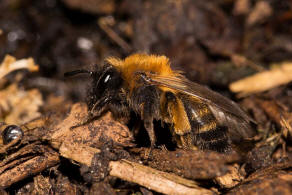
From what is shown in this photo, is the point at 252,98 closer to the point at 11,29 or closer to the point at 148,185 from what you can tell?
the point at 148,185

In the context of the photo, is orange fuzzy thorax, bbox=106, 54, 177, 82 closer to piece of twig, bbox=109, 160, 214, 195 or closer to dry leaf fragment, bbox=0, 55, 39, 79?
piece of twig, bbox=109, 160, 214, 195

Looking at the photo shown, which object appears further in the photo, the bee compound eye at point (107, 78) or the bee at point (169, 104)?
the bee compound eye at point (107, 78)

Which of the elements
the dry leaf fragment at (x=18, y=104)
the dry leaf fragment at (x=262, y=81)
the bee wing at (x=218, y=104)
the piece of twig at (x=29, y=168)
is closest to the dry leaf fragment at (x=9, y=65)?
the dry leaf fragment at (x=18, y=104)

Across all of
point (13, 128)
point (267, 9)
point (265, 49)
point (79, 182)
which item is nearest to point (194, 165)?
point (79, 182)

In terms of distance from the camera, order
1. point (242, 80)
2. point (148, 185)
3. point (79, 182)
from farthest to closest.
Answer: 1. point (242, 80)
2. point (79, 182)
3. point (148, 185)

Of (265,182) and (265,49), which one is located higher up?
(265,49)

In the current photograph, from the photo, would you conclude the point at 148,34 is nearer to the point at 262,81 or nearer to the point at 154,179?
the point at 262,81

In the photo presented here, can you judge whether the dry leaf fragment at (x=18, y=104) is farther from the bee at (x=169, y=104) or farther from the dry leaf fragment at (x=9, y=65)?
the bee at (x=169, y=104)
